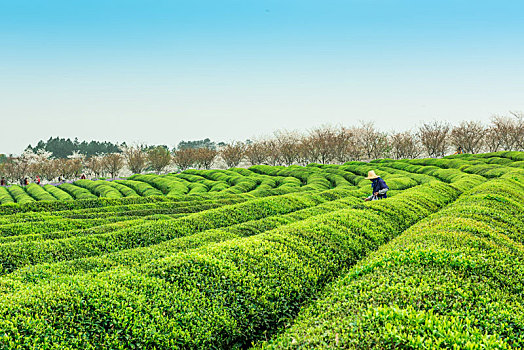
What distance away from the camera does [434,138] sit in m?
55.9

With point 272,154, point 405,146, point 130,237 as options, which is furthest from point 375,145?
point 130,237

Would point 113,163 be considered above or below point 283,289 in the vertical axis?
above

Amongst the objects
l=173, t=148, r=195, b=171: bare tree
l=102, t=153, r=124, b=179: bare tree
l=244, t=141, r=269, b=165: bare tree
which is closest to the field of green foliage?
l=173, t=148, r=195, b=171: bare tree

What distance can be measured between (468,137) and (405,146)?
9064mm

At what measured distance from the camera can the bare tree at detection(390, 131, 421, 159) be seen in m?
58.6

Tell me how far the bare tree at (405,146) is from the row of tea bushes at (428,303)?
5417 centimetres

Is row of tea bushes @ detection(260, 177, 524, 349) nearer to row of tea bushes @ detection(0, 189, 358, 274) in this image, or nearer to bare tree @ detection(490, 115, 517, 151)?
row of tea bushes @ detection(0, 189, 358, 274)

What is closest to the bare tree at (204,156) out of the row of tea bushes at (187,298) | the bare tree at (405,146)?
the bare tree at (405,146)

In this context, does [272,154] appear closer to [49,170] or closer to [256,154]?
[256,154]

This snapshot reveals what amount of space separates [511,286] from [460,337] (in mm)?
2351

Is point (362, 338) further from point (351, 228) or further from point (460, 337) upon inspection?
point (351, 228)

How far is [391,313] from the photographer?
4.41 m

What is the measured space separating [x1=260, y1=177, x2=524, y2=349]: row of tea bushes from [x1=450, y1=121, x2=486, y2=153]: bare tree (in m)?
55.3

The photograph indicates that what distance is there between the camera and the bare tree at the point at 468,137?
5563cm
